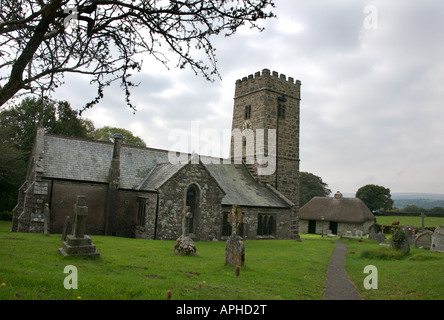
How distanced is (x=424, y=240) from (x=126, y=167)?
69.1 ft

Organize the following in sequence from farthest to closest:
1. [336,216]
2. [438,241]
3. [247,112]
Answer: [336,216] → [247,112] → [438,241]

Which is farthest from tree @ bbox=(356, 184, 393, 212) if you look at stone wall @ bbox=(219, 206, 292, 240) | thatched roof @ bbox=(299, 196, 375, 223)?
stone wall @ bbox=(219, 206, 292, 240)

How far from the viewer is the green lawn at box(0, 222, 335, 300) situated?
7.23 meters

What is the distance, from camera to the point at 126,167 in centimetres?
2403

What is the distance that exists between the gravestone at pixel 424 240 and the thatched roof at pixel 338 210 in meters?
16.4

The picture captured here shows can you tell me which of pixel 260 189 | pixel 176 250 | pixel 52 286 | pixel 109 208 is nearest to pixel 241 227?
pixel 260 189

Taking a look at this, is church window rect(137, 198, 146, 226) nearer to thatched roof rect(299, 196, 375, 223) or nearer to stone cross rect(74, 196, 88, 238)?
stone cross rect(74, 196, 88, 238)

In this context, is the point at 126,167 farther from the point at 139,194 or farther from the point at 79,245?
the point at 79,245

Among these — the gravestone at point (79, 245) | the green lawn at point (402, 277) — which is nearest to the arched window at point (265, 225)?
the green lawn at point (402, 277)

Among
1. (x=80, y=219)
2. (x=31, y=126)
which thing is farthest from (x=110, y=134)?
(x=80, y=219)

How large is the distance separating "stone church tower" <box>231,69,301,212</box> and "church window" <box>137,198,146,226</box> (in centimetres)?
1263

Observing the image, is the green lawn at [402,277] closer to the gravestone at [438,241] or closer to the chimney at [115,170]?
the gravestone at [438,241]

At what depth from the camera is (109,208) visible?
858 inches
